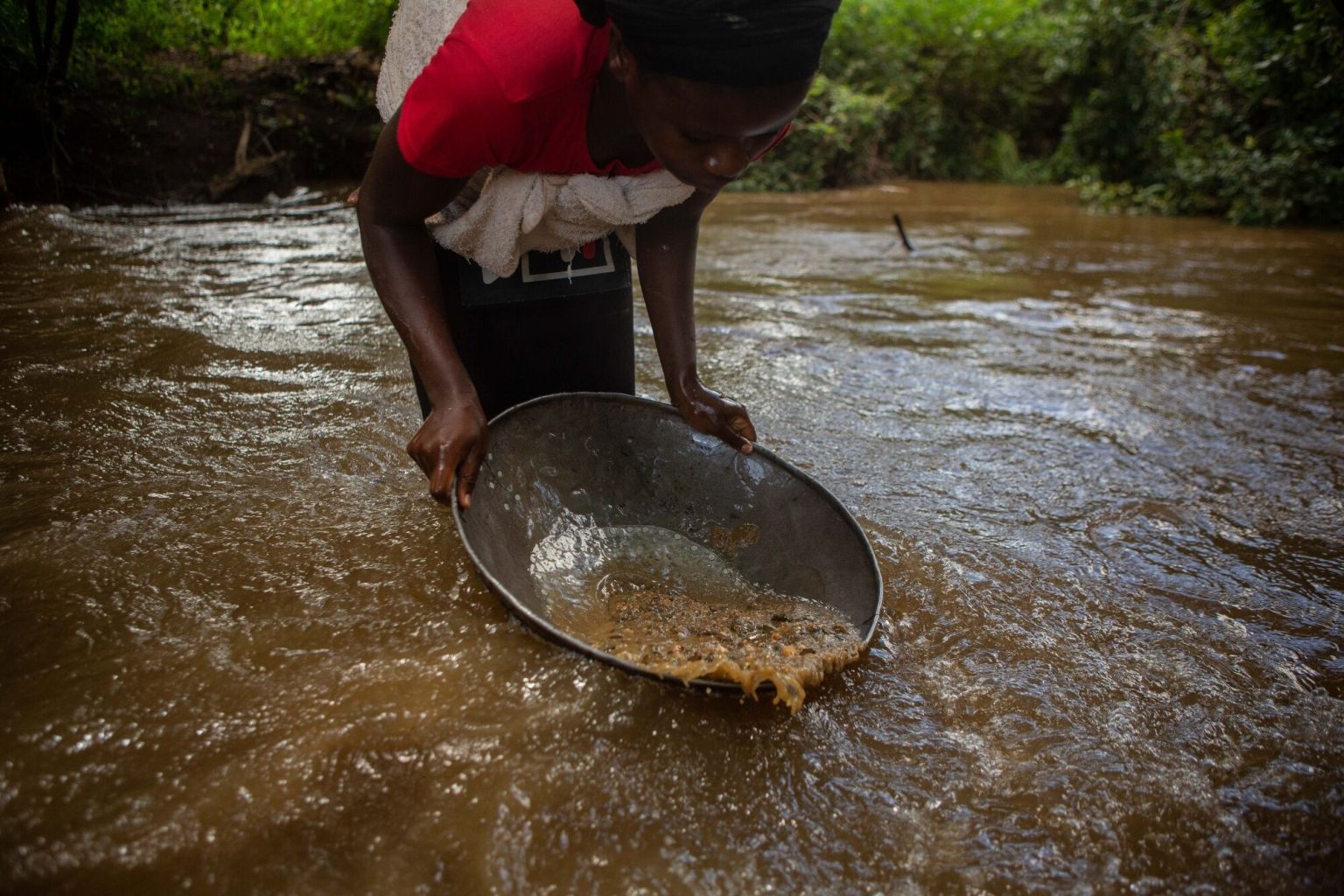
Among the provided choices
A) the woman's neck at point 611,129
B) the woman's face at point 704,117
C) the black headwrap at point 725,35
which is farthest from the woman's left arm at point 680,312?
the black headwrap at point 725,35

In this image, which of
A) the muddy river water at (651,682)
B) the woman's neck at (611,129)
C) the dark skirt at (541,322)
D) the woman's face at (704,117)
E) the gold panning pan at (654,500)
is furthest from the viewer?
the dark skirt at (541,322)

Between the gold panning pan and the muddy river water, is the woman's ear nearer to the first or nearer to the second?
the gold panning pan

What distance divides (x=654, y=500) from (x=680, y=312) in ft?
1.45

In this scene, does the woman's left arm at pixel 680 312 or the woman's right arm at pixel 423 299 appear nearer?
the woman's right arm at pixel 423 299

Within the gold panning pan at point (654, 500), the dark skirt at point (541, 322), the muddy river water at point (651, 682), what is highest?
the dark skirt at point (541, 322)

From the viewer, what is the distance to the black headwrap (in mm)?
1133

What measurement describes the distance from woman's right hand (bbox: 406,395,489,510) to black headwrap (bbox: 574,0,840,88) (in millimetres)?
659

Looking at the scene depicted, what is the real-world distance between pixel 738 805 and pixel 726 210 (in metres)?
7.37

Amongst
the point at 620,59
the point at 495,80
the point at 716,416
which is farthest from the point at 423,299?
the point at 716,416

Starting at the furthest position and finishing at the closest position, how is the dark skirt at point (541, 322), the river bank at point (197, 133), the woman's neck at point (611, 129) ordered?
the river bank at point (197, 133)
the dark skirt at point (541, 322)
the woman's neck at point (611, 129)

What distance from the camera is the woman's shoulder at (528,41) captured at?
1231 mm

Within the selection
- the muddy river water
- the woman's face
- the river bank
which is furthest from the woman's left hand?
the river bank

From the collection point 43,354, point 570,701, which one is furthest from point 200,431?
point 570,701

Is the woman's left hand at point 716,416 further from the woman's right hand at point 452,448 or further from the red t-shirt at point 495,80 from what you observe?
the red t-shirt at point 495,80
